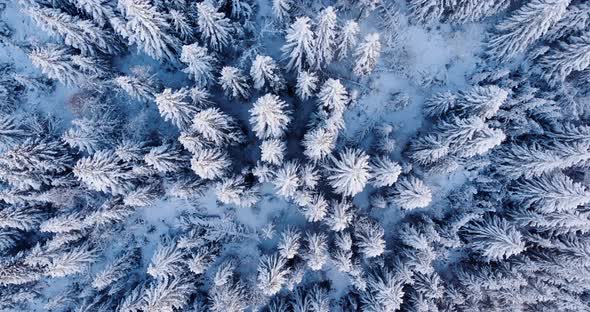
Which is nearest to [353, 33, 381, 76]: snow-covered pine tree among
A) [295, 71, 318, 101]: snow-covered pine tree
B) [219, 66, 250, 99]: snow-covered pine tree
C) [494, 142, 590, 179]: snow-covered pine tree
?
[295, 71, 318, 101]: snow-covered pine tree

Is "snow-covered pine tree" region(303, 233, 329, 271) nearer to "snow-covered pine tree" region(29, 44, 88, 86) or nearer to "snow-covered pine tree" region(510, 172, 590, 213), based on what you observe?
"snow-covered pine tree" region(510, 172, 590, 213)

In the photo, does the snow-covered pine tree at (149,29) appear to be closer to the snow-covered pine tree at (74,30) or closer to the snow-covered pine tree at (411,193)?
the snow-covered pine tree at (74,30)

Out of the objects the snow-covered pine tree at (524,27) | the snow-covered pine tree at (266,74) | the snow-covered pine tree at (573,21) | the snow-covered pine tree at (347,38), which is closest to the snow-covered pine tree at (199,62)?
the snow-covered pine tree at (266,74)

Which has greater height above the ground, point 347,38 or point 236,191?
point 347,38

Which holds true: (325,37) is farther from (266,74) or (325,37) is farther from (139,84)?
(139,84)

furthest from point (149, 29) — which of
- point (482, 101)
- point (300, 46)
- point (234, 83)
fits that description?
point (482, 101)
